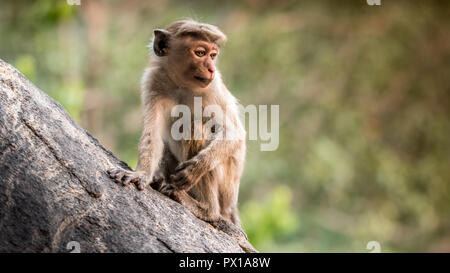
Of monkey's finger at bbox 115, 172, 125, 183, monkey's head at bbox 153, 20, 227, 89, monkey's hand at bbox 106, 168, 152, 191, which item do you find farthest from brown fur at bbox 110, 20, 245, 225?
monkey's finger at bbox 115, 172, 125, 183

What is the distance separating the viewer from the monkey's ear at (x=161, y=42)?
18.5ft

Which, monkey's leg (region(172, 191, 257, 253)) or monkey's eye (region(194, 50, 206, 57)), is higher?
monkey's eye (region(194, 50, 206, 57))

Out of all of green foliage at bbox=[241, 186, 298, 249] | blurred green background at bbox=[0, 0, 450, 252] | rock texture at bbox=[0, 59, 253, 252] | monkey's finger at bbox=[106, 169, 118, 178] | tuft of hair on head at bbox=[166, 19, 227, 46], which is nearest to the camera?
rock texture at bbox=[0, 59, 253, 252]

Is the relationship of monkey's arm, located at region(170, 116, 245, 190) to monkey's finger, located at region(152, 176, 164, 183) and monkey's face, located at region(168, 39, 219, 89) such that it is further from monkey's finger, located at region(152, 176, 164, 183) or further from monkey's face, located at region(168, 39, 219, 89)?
monkey's face, located at region(168, 39, 219, 89)

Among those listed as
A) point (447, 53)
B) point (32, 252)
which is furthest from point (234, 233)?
point (447, 53)

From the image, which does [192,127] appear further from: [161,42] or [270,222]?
[270,222]

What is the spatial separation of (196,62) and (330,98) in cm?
1048

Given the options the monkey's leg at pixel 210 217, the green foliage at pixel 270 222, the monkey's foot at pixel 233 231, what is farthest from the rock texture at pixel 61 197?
the green foliage at pixel 270 222

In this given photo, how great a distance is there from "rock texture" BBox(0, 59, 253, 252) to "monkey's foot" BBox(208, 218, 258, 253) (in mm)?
467

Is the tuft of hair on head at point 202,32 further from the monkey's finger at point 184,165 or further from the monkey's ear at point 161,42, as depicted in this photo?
the monkey's finger at point 184,165

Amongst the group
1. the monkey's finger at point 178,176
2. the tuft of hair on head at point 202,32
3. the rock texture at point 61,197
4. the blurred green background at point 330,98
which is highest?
the blurred green background at point 330,98

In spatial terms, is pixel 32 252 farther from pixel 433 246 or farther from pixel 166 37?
pixel 433 246

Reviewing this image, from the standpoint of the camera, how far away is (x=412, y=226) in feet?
51.0

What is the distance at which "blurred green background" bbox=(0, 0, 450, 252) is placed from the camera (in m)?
14.8
